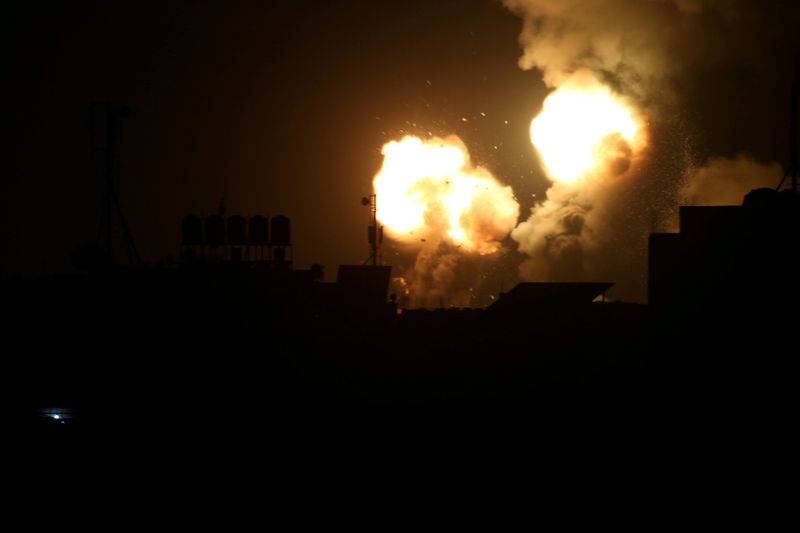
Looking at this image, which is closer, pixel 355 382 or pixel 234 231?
pixel 355 382

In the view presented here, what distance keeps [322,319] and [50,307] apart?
11.0 metres

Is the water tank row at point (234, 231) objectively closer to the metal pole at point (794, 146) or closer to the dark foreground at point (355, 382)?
the dark foreground at point (355, 382)

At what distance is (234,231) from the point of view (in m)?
45.3

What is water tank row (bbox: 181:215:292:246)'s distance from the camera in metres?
45.0

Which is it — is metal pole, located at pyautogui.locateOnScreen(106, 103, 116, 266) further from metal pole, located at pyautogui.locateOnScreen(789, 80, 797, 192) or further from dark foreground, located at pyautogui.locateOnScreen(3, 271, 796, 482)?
metal pole, located at pyautogui.locateOnScreen(789, 80, 797, 192)

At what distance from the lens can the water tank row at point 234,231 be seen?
45000 mm

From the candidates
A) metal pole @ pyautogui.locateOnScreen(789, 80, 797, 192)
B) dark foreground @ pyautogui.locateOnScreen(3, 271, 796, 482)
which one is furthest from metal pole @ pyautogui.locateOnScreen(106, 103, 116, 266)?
metal pole @ pyautogui.locateOnScreen(789, 80, 797, 192)

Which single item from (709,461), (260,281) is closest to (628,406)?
(709,461)

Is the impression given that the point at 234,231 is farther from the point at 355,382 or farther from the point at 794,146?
the point at 794,146

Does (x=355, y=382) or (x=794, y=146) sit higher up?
(x=794, y=146)

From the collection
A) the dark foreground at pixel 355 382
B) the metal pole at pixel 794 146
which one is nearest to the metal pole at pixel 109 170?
the dark foreground at pixel 355 382

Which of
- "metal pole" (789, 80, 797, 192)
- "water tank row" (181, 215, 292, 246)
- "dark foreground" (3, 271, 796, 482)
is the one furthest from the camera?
"water tank row" (181, 215, 292, 246)

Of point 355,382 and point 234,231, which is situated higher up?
point 234,231

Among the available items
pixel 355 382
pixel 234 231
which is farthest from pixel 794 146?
pixel 234 231
